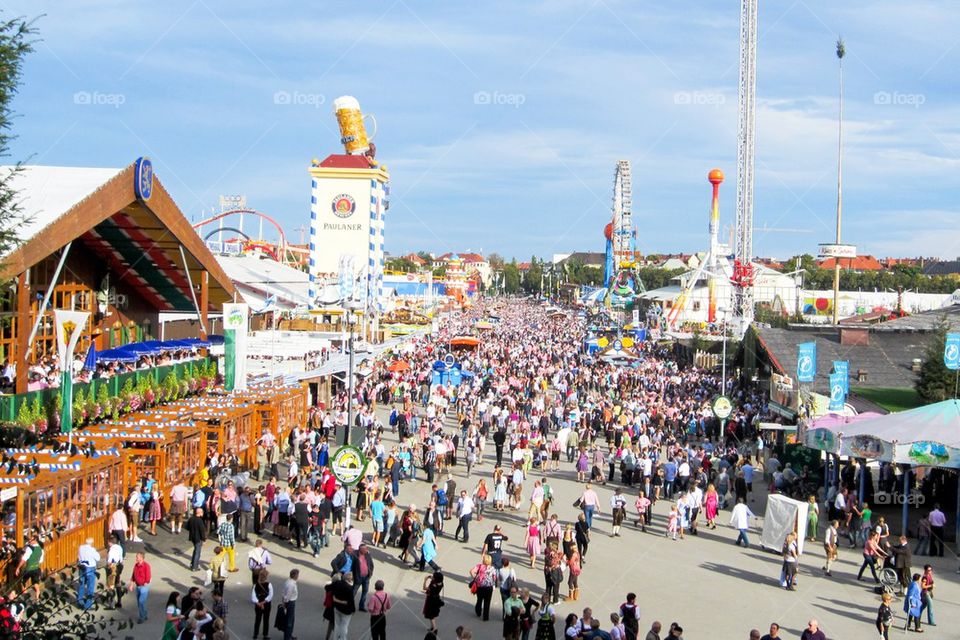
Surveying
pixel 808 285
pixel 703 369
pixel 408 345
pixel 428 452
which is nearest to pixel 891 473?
pixel 428 452

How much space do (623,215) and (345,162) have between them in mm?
38114

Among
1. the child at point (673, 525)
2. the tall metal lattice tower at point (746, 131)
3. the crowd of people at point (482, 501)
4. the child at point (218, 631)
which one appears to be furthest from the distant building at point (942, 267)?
the child at point (218, 631)

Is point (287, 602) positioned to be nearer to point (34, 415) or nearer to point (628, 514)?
point (34, 415)

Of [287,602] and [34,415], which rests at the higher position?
[34,415]

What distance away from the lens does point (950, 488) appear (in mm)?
20375

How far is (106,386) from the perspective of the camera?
19.1 metres

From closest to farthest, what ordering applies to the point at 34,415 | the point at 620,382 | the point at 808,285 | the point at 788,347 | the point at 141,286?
the point at 34,415 → the point at 141,286 → the point at 788,347 → the point at 620,382 → the point at 808,285

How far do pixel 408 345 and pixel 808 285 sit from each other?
344 feet

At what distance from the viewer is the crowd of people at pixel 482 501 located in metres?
12.0

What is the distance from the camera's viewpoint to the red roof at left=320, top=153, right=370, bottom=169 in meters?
60.6

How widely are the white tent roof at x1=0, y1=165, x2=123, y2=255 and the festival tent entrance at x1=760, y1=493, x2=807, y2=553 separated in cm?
1292

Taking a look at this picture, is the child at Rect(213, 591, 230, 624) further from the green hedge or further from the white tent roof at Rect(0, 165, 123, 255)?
the white tent roof at Rect(0, 165, 123, 255)

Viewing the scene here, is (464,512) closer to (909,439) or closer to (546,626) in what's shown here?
(546,626)

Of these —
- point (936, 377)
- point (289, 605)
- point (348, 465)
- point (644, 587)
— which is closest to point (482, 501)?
point (348, 465)
